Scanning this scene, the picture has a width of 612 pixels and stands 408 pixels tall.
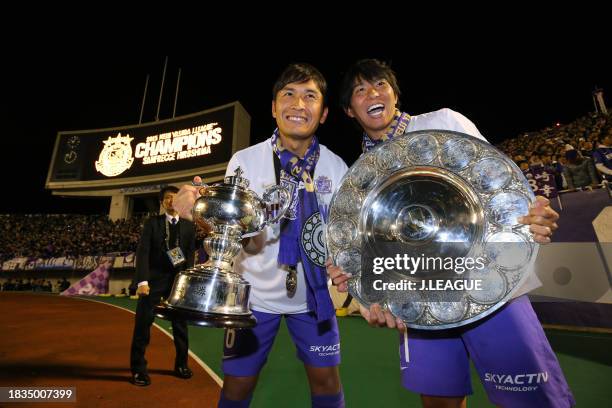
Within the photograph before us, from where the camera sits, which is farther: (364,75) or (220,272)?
(364,75)

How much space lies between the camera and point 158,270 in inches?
154

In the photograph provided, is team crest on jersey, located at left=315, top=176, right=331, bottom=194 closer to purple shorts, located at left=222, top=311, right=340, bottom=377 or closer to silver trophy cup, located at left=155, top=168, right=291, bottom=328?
silver trophy cup, located at left=155, top=168, right=291, bottom=328

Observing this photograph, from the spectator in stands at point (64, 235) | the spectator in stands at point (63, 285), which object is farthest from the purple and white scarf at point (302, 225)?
the spectator in stands at point (63, 285)

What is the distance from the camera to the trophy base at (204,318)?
1.18 meters

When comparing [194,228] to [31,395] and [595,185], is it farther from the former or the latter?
[595,185]

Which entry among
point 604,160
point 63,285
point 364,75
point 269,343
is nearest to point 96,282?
point 63,285

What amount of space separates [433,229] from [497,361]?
0.58 m

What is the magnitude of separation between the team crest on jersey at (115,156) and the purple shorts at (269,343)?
26350 millimetres

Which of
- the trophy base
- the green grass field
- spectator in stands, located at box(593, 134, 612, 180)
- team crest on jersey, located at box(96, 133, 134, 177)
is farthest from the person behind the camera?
team crest on jersey, located at box(96, 133, 134, 177)

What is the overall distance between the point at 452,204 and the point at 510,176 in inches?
8.9

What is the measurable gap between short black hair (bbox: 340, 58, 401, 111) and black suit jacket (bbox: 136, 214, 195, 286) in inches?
114

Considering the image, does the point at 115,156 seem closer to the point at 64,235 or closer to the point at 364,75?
the point at 64,235

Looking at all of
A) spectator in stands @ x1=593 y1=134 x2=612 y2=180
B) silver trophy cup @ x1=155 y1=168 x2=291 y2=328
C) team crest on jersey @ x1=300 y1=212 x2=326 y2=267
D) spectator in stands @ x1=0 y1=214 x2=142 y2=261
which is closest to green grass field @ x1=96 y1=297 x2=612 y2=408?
team crest on jersey @ x1=300 y1=212 x2=326 y2=267

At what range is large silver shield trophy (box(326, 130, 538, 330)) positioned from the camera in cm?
121
